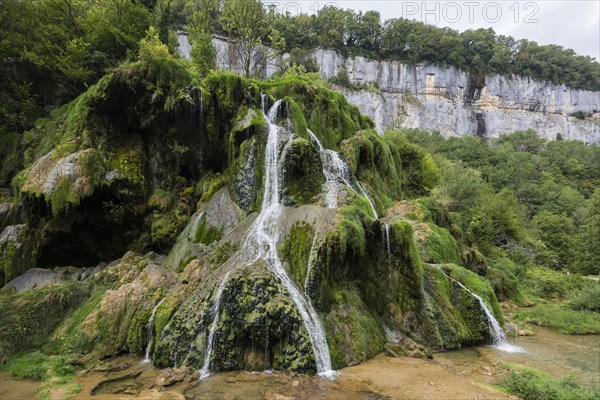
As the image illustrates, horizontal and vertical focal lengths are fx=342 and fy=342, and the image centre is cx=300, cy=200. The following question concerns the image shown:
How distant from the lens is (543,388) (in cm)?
704

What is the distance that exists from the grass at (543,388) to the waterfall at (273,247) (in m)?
3.85

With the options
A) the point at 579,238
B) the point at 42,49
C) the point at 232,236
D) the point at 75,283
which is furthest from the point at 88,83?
the point at 579,238

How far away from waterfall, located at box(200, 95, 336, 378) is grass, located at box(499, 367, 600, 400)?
12.6 feet

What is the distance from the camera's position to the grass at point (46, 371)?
735cm

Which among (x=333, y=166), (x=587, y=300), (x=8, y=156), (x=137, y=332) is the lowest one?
(x=587, y=300)

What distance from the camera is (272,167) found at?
13664mm

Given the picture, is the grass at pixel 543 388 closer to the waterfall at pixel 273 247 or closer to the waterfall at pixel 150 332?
the waterfall at pixel 273 247

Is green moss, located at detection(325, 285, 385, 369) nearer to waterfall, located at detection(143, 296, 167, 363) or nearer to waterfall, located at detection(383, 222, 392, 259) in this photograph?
waterfall, located at detection(383, 222, 392, 259)

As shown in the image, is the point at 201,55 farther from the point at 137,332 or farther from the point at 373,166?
the point at 137,332

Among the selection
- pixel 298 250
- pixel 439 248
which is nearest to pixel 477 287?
pixel 439 248

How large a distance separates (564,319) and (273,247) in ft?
40.2

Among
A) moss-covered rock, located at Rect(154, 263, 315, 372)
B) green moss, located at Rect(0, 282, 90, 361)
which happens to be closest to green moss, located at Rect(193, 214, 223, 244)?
moss-covered rock, located at Rect(154, 263, 315, 372)

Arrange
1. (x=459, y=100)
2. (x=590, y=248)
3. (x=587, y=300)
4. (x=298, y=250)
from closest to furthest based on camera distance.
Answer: (x=298, y=250) → (x=587, y=300) → (x=590, y=248) → (x=459, y=100)

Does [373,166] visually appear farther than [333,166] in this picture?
Yes
